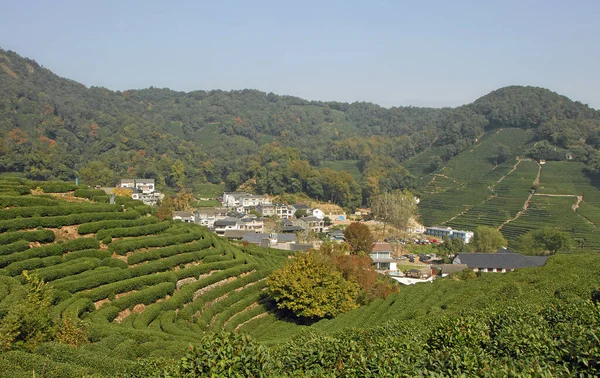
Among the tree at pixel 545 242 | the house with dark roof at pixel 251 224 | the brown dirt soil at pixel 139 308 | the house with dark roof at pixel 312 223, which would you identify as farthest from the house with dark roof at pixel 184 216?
the brown dirt soil at pixel 139 308

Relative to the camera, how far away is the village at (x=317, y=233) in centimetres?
4778

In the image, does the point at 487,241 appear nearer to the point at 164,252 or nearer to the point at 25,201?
the point at 164,252

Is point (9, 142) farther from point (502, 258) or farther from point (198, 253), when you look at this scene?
point (502, 258)

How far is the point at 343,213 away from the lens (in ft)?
281

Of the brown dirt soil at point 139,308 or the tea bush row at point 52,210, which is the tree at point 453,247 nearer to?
the tea bush row at point 52,210

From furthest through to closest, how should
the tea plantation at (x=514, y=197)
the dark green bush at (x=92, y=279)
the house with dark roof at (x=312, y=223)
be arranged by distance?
the house with dark roof at (x=312, y=223) < the tea plantation at (x=514, y=197) < the dark green bush at (x=92, y=279)

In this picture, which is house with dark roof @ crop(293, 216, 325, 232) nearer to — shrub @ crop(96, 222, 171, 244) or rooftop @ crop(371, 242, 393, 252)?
rooftop @ crop(371, 242, 393, 252)

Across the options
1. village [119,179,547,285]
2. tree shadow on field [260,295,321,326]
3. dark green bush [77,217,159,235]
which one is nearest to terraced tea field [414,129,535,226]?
village [119,179,547,285]

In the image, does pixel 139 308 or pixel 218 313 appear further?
pixel 218 313

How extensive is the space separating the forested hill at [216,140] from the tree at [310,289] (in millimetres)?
57566

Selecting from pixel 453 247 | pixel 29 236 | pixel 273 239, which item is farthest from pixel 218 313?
pixel 453 247

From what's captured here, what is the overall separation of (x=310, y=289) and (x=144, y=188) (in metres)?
63.0

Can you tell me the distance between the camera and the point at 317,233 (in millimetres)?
67562

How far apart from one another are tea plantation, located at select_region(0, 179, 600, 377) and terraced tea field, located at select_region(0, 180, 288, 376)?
0.07 meters
